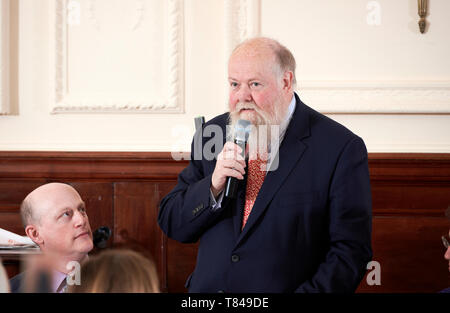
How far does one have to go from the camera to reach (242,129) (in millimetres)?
2084

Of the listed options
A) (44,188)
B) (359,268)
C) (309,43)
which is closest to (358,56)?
(309,43)

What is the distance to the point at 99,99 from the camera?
360cm

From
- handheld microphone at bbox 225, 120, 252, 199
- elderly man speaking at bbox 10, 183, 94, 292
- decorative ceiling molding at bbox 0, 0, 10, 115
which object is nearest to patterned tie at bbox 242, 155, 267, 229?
handheld microphone at bbox 225, 120, 252, 199

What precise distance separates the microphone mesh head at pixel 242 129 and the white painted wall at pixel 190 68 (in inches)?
57.0

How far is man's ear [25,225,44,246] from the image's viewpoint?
7.70 ft

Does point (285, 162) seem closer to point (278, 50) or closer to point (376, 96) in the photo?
point (278, 50)

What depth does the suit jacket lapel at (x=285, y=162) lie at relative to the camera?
215 centimetres

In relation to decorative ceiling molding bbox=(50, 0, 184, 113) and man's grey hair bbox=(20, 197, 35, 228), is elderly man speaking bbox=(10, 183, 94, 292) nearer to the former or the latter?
man's grey hair bbox=(20, 197, 35, 228)

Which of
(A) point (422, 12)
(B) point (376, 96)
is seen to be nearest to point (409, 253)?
(B) point (376, 96)

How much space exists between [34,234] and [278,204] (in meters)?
1.03

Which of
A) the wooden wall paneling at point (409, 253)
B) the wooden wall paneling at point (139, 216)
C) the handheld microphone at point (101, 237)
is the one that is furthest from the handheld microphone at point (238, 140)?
the wooden wall paneling at point (409, 253)

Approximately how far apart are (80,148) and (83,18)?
0.84m

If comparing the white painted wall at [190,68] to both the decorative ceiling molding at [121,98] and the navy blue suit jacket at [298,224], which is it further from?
the navy blue suit jacket at [298,224]

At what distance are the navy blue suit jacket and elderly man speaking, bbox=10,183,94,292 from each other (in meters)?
0.45
